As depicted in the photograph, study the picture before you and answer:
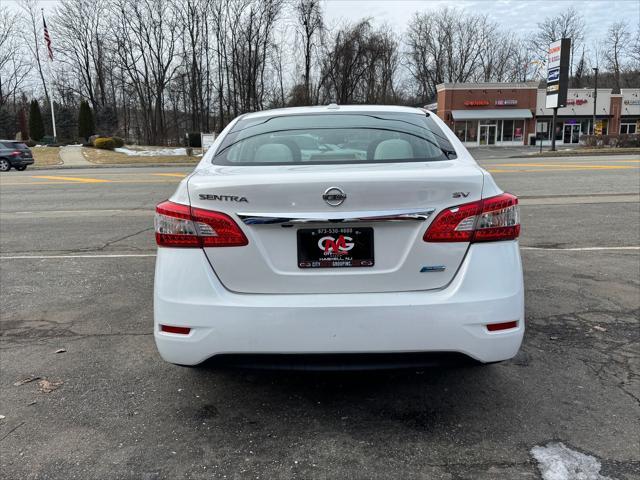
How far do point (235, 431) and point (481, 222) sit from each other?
5.41 feet

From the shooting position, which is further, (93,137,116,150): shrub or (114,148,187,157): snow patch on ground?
(93,137,116,150): shrub

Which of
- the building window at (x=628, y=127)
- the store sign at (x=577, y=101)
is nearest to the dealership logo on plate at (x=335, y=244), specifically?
the store sign at (x=577, y=101)

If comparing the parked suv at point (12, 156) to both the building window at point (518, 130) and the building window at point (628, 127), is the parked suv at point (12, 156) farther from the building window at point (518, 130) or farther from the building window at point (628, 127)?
the building window at point (628, 127)

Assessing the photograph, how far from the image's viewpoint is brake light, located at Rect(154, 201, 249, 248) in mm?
2555

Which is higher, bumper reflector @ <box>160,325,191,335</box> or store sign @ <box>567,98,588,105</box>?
store sign @ <box>567,98,588,105</box>

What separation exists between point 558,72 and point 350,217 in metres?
39.1

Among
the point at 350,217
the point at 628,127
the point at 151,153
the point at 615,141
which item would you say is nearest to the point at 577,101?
the point at 628,127

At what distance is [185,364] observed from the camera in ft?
8.80

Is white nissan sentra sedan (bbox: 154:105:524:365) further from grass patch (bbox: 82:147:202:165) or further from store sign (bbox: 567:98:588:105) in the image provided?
store sign (bbox: 567:98:588:105)

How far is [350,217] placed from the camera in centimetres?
249

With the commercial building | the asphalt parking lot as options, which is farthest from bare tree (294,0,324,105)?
the asphalt parking lot

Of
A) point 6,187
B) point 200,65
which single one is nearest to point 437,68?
point 200,65

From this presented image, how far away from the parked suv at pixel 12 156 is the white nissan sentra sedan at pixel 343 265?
28.2 metres

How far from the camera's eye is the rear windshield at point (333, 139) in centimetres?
319
